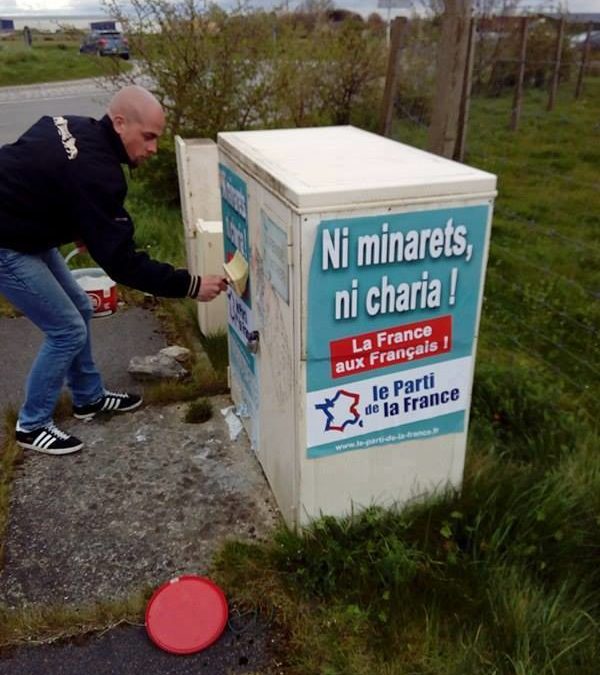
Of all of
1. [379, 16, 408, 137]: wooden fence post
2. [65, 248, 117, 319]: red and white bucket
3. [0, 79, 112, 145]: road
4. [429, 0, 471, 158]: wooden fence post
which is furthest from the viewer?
[0, 79, 112, 145]: road

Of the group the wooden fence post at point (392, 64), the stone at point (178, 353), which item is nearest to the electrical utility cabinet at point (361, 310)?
the stone at point (178, 353)

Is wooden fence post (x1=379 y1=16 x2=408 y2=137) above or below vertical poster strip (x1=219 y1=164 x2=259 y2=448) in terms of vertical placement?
above

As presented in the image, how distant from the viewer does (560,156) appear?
8.93 meters

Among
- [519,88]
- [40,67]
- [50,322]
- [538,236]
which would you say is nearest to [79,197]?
[50,322]

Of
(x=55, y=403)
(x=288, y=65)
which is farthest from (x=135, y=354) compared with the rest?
(x=288, y=65)

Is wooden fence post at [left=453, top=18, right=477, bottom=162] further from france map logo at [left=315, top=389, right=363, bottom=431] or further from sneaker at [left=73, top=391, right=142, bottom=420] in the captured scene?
sneaker at [left=73, top=391, right=142, bottom=420]

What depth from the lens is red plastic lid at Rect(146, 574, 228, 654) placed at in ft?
8.12

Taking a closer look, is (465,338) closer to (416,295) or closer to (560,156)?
(416,295)

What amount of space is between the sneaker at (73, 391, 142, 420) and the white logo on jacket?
1.51 metres

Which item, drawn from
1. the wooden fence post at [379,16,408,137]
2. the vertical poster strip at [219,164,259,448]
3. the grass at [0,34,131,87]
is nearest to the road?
the grass at [0,34,131,87]

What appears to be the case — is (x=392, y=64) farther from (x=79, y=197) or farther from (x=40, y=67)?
(x=40, y=67)

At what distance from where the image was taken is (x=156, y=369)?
425 centimetres

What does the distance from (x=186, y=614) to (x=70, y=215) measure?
5.64 ft

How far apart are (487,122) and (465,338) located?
7569 mm
